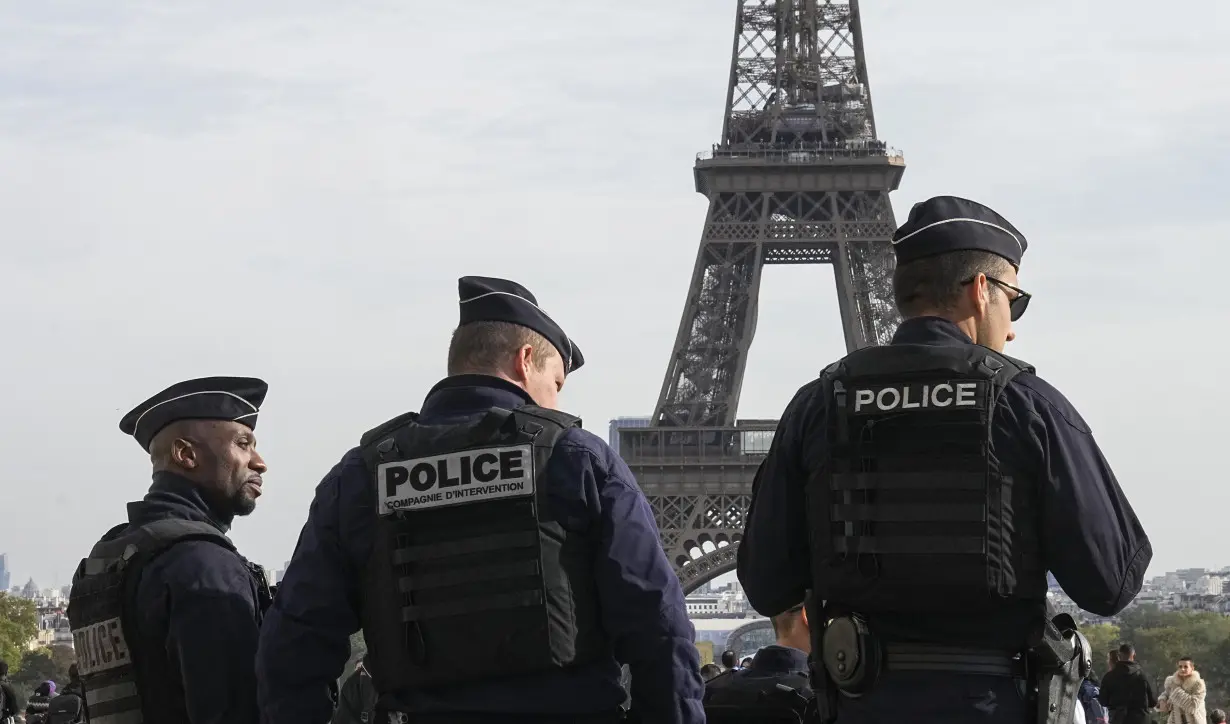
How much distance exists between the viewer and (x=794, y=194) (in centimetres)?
5800

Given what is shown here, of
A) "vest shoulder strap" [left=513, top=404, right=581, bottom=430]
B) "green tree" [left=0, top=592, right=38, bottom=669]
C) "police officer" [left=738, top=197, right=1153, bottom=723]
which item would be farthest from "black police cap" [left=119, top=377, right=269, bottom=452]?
"green tree" [left=0, top=592, right=38, bottom=669]

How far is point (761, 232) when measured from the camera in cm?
5741

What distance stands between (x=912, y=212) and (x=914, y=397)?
67 centimetres

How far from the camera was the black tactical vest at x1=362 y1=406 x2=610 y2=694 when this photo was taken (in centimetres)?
579

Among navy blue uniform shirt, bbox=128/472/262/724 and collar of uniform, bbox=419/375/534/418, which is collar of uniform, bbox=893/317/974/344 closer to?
collar of uniform, bbox=419/375/534/418

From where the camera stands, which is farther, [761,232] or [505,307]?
[761,232]

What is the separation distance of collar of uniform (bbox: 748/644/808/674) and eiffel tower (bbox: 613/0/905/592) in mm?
48363

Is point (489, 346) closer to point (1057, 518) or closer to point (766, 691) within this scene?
point (1057, 518)

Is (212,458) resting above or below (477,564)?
above

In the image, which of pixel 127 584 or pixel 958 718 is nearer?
pixel 958 718

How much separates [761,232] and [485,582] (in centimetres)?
5193

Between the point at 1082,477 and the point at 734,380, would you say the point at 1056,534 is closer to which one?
the point at 1082,477

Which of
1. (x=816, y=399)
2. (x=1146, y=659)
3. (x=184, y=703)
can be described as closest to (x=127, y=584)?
(x=184, y=703)

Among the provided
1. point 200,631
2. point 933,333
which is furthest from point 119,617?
point 933,333
